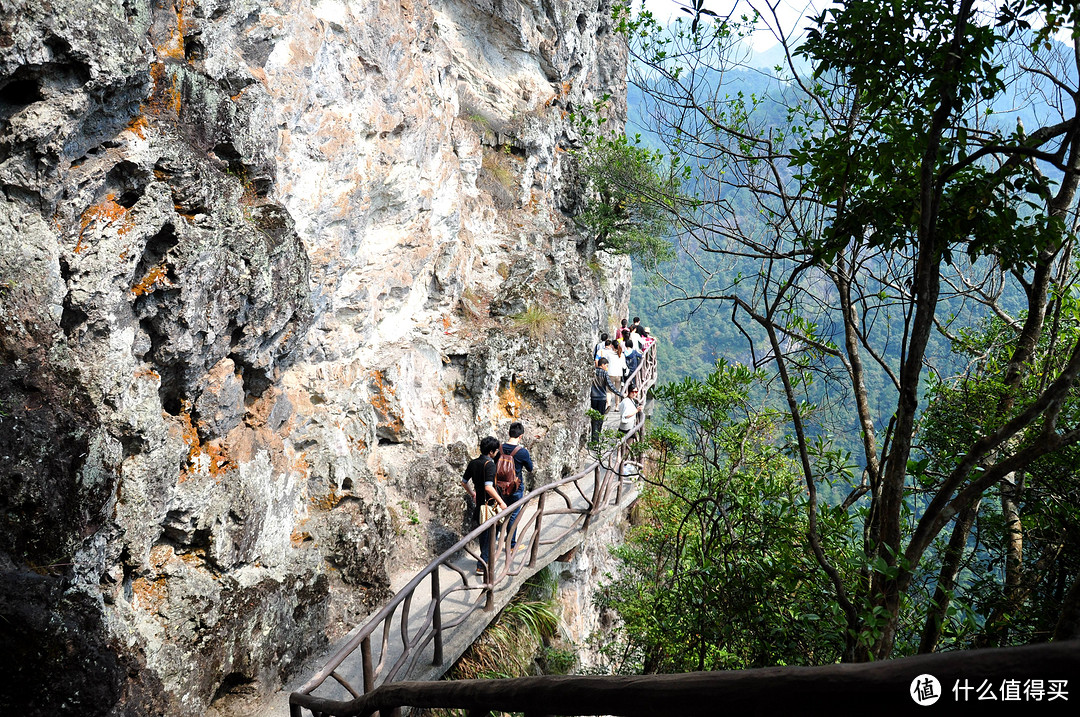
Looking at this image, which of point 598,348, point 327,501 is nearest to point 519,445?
point 327,501

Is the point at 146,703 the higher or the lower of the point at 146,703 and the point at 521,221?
the lower

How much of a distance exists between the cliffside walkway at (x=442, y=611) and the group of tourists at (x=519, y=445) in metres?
0.25

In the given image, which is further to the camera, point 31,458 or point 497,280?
point 497,280

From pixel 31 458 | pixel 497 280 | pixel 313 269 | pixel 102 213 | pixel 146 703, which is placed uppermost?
pixel 497 280

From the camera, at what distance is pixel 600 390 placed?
12.7m

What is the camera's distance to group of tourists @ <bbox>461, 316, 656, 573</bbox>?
6805 millimetres

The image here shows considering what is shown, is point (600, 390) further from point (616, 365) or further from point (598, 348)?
Result: point (598, 348)

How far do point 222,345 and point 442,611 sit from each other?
3380 millimetres

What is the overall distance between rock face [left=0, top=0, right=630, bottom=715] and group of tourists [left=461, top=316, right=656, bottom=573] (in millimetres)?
1210

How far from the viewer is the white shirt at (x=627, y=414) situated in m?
11.4

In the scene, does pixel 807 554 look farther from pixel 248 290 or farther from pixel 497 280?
pixel 497 280

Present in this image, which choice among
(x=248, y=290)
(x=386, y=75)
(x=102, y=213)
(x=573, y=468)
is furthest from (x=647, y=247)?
(x=102, y=213)

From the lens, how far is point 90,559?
3.99m

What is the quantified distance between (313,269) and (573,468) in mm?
6064
